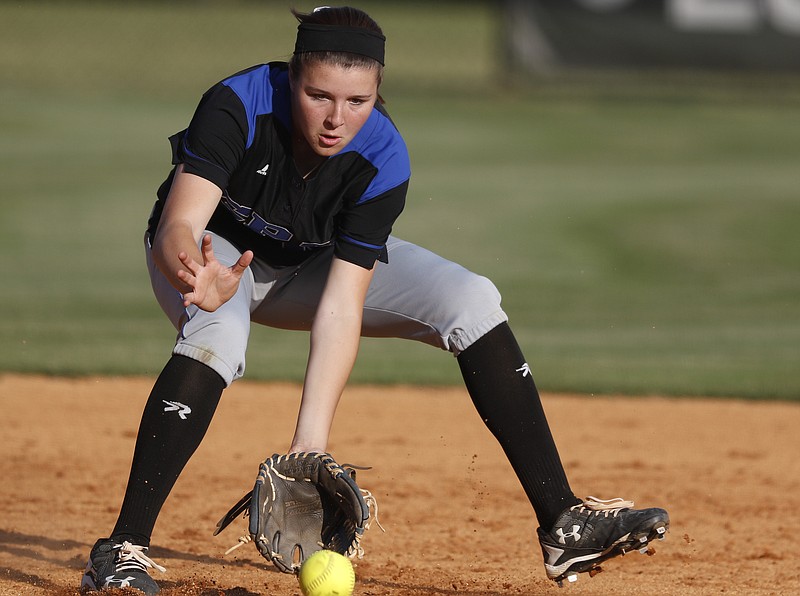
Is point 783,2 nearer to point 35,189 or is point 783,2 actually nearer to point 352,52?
point 35,189

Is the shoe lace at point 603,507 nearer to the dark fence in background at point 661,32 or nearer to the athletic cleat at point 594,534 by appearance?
the athletic cleat at point 594,534

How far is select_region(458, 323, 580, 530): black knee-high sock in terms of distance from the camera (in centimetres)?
339

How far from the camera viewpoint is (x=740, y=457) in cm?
542

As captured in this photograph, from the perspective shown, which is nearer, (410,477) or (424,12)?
(410,477)

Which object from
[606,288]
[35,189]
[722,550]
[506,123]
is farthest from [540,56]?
[722,550]

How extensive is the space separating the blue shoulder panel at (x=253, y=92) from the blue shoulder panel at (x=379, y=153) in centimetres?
24

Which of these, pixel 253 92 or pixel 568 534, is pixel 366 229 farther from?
pixel 568 534

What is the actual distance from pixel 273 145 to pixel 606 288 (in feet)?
20.0

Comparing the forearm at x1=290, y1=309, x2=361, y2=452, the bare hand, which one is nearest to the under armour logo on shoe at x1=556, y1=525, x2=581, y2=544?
the forearm at x1=290, y1=309, x2=361, y2=452

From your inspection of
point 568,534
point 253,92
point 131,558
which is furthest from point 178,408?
point 568,534

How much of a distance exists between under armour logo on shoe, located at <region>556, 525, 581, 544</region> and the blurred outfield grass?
323cm

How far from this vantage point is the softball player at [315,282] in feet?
10.1

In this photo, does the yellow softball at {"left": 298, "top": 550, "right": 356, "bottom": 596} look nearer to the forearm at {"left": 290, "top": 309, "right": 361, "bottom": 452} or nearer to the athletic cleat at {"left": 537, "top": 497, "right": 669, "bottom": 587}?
the forearm at {"left": 290, "top": 309, "right": 361, "bottom": 452}

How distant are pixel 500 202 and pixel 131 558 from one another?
31.8 ft
